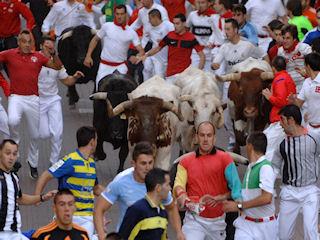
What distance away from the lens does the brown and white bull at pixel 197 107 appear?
730 inches

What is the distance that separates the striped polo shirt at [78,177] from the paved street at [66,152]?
103 inches

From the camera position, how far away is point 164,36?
22797 millimetres

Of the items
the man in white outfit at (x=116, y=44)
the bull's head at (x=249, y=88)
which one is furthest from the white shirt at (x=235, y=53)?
the man in white outfit at (x=116, y=44)

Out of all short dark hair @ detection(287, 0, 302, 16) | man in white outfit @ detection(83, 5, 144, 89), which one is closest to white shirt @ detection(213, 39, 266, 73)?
short dark hair @ detection(287, 0, 302, 16)

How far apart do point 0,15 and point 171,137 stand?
7.16 metres

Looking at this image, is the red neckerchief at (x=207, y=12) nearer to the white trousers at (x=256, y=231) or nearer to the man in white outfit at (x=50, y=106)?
the man in white outfit at (x=50, y=106)

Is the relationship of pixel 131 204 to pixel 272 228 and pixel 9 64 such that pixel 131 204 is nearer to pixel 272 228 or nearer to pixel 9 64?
pixel 272 228

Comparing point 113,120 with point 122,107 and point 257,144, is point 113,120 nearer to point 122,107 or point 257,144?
point 122,107

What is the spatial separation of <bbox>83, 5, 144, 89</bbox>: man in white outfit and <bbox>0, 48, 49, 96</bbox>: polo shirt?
372cm

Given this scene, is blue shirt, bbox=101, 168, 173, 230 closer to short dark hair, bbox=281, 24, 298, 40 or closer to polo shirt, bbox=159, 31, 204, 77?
short dark hair, bbox=281, 24, 298, 40

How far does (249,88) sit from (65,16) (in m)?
6.32

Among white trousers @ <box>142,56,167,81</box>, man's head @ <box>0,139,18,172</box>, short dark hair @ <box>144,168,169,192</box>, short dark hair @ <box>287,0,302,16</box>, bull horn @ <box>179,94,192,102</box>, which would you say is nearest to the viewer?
short dark hair @ <box>144,168,169,192</box>

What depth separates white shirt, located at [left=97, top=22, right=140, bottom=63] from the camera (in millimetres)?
21859

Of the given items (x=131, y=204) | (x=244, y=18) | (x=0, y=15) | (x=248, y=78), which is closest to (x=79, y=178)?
(x=131, y=204)
